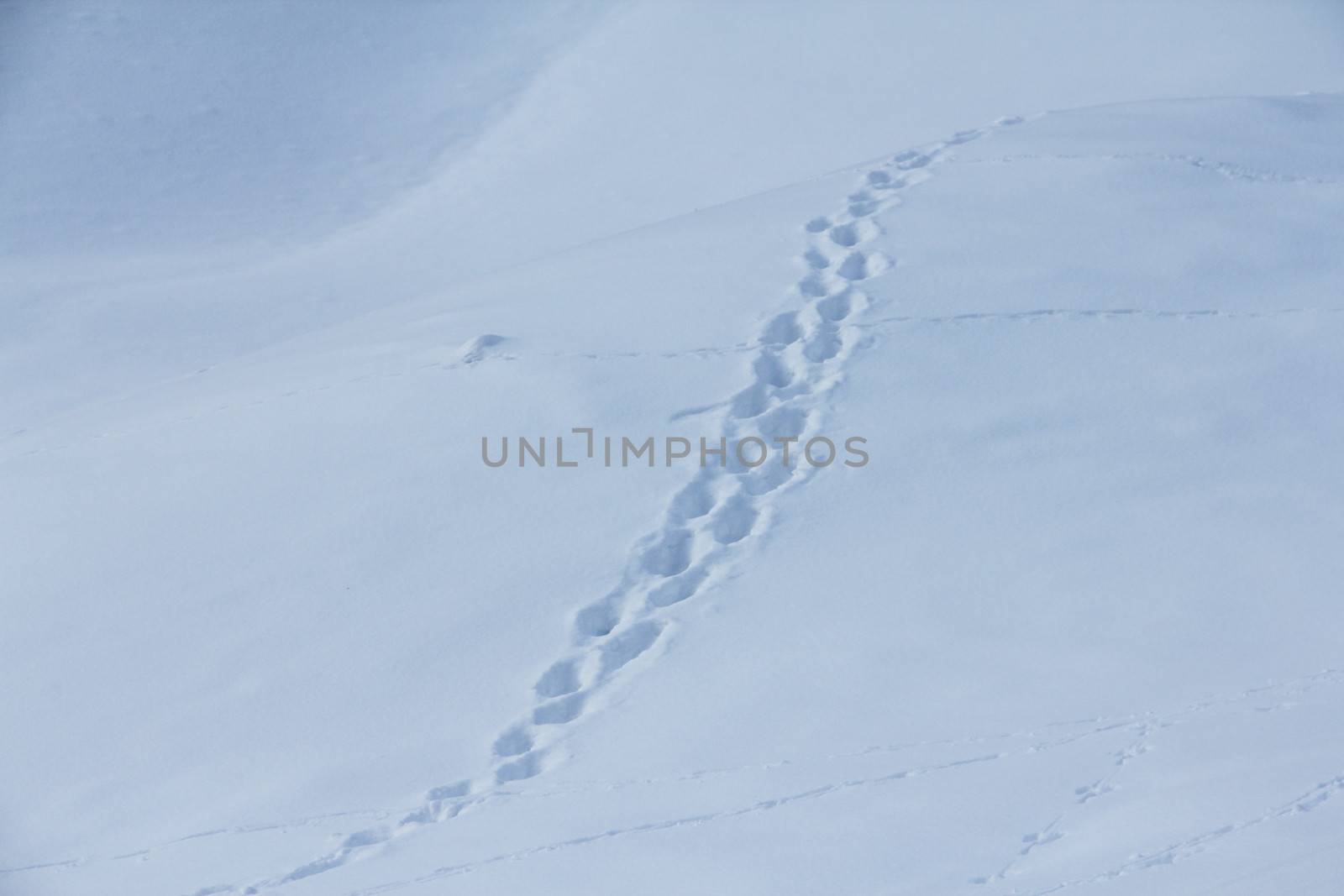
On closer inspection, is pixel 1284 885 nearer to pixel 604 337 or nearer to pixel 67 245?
pixel 604 337

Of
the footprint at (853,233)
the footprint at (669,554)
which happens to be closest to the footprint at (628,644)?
the footprint at (669,554)

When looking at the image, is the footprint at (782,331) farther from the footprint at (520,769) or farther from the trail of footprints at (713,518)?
the footprint at (520,769)

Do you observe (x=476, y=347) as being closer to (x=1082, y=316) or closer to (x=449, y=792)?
(x=449, y=792)

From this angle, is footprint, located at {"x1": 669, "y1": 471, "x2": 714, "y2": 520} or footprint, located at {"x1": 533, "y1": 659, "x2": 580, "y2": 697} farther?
footprint, located at {"x1": 669, "y1": 471, "x2": 714, "y2": 520}

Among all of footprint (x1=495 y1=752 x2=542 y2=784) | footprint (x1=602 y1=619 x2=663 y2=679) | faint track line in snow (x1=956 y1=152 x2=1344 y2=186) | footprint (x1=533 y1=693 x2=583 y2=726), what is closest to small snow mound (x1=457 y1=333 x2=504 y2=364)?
footprint (x1=602 y1=619 x2=663 y2=679)

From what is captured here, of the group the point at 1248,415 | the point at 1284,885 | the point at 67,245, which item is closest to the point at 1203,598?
the point at 1248,415

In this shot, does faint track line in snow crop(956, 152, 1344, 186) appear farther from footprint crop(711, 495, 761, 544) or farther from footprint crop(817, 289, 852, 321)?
footprint crop(711, 495, 761, 544)

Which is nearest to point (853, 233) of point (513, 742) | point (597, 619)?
point (597, 619)
